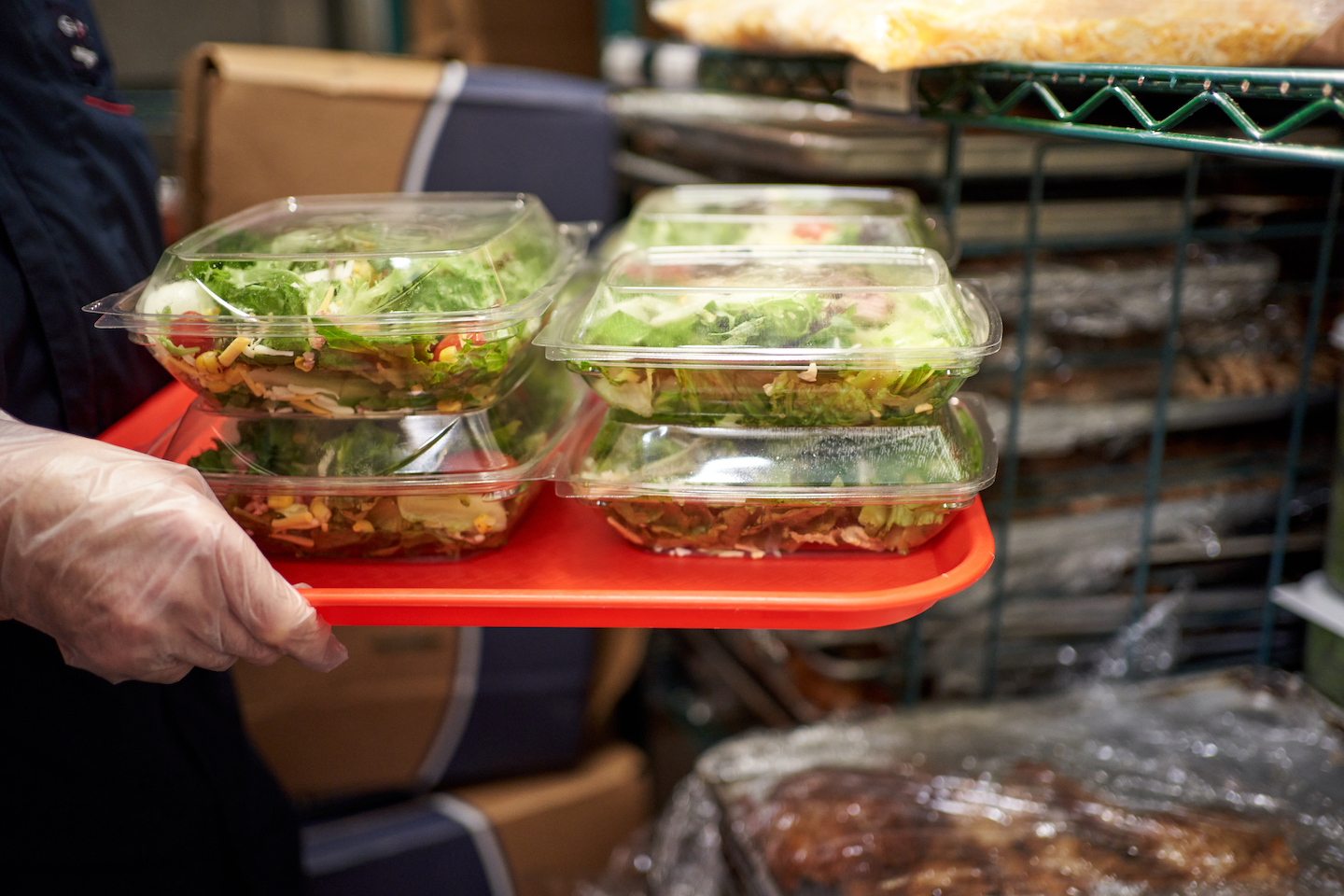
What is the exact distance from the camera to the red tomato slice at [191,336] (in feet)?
2.35

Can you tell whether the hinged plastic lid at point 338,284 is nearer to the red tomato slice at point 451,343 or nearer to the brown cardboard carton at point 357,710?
the red tomato slice at point 451,343

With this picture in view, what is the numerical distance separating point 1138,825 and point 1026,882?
155mm

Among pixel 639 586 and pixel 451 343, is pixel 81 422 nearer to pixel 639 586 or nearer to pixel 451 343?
pixel 451 343

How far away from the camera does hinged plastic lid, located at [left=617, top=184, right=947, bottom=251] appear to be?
0.97 metres

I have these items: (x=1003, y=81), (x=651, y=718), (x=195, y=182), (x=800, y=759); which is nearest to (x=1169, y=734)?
(x=800, y=759)

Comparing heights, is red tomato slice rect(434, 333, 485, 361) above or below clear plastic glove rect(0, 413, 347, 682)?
above

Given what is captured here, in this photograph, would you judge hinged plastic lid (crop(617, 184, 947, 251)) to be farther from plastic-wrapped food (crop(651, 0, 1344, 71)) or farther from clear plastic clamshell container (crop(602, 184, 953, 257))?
plastic-wrapped food (crop(651, 0, 1344, 71))

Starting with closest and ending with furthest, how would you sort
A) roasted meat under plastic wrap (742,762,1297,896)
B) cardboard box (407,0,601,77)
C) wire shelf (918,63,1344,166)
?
wire shelf (918,63,1344,166), roasted meat under plastic wrap (742,762,1297,896), cardboard box (407,0,601,77)

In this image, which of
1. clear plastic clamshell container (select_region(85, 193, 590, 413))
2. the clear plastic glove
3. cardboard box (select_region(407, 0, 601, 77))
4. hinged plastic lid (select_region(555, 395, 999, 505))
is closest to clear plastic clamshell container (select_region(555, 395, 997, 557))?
hinged plastic lid (select_region(555, 395, 999, 505))

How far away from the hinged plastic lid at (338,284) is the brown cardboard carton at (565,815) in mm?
1024

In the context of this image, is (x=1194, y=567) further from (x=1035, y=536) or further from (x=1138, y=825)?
(x=1138, y=825)

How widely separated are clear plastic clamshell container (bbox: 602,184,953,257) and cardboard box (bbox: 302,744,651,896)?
0.93 metres

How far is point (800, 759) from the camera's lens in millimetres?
1175

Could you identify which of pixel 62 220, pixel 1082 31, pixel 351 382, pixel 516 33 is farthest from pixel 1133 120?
pixel 516 33
